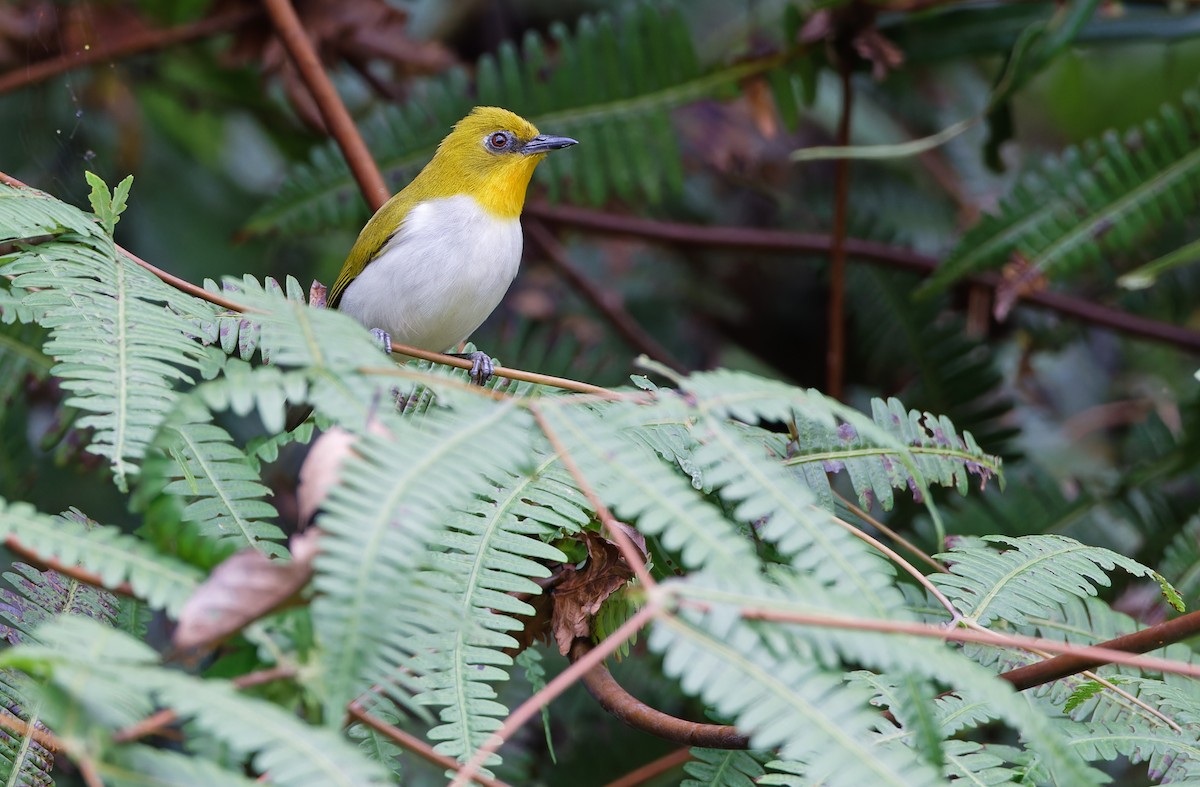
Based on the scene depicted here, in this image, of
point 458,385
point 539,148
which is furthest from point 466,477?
point 539,148

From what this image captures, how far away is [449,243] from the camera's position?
3.32 m

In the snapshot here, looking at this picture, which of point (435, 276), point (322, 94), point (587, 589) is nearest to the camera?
point (587, 589)

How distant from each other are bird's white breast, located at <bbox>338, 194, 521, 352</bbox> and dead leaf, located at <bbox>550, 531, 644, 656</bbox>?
1543 millimetres

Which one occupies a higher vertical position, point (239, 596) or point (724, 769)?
point (239, 596)

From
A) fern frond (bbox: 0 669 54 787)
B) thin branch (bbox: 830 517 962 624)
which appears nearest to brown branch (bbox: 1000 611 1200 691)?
thin branch (bbox: 830 517 962 624)

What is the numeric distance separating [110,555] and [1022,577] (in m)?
1.30

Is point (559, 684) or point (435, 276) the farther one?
point (435, 276)

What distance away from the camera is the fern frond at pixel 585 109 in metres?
3.59

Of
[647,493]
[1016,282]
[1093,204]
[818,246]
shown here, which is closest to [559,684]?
[647,493]

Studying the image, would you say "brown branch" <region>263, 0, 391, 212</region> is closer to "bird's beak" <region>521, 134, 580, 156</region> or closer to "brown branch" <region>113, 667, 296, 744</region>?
"bird's beak" <region>521, 134, 580, 156</region>

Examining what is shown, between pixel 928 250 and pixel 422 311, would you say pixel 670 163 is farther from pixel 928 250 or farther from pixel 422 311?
pixel 928 250

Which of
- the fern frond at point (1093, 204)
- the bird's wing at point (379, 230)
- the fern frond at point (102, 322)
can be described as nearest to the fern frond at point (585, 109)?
the bird's wing at point (379, 230)

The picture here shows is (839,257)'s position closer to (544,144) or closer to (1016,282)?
(1016,282)

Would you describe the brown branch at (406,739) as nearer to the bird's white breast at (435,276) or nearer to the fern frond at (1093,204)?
the bird's white breast at (435,276)
